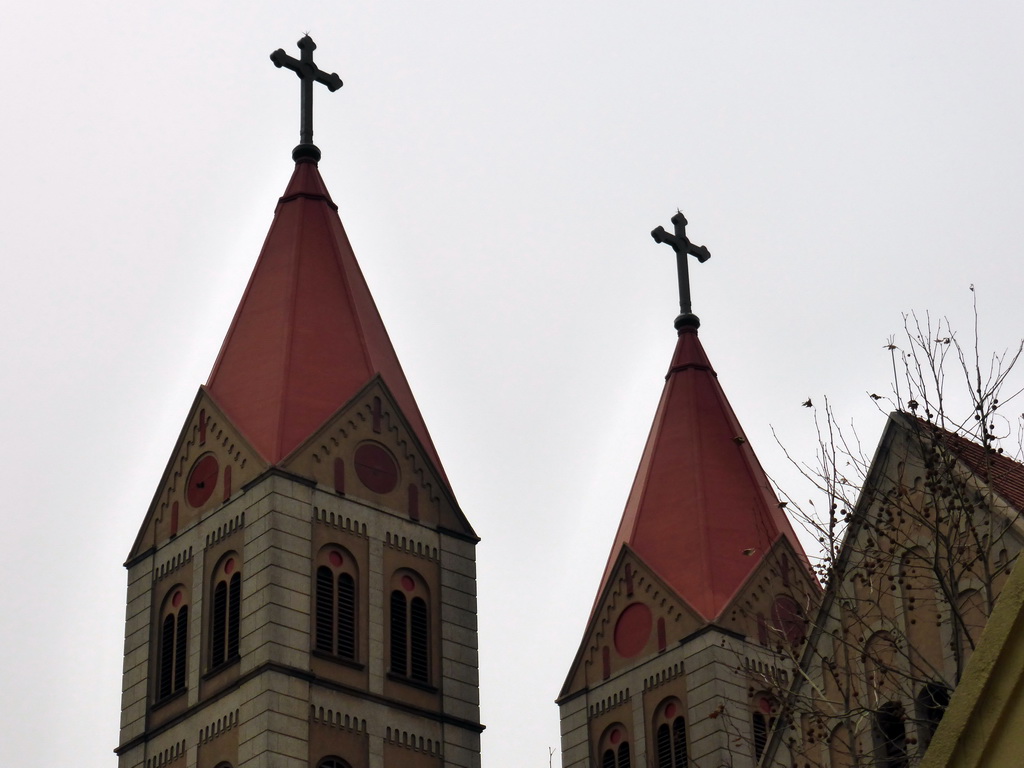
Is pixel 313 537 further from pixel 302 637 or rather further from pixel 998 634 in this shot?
pixel 998 634

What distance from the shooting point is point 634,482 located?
47719mm

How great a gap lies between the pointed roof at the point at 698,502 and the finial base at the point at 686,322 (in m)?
1.86

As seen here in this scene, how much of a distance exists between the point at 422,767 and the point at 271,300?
10.7 metres

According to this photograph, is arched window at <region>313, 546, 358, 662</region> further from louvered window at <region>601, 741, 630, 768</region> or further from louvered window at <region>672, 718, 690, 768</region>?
louvered window at <region>672, 718, 690, 768</region>

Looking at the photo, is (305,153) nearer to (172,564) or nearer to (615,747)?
(172,564)

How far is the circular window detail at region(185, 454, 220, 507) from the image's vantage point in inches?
1737

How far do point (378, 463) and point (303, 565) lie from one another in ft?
11.7

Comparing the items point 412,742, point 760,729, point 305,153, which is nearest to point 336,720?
point 412,742

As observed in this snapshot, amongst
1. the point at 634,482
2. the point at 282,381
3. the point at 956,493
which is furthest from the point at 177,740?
the point at 956,493

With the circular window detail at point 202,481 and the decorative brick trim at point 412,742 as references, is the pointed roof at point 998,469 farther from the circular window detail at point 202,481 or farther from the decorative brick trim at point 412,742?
the circular window detail at point 202,481

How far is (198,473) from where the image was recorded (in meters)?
44.6

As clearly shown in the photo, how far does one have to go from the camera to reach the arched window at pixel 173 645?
141 ft

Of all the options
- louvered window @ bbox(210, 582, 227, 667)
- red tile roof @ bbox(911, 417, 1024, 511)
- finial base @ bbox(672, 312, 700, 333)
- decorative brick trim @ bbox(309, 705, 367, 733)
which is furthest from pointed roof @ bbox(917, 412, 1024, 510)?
finial base @ bbox(672, 312, 700, 333)

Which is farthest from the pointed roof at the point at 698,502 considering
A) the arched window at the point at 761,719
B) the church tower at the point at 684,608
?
the arched window at the point at 761,719
